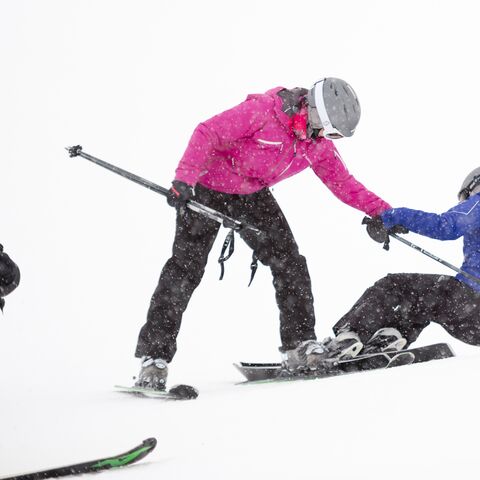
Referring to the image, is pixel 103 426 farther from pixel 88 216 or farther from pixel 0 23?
pixel 0 23

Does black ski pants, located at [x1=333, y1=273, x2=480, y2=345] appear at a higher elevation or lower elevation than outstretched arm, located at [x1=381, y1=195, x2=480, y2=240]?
lower

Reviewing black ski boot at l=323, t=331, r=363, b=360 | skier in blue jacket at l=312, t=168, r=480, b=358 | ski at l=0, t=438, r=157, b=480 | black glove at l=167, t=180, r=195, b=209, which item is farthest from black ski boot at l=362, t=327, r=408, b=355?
ski at l=0, t=438, r=157, b=480

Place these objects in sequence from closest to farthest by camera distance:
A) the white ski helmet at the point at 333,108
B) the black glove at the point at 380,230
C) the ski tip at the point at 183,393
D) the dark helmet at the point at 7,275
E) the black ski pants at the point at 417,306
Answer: the dark helmet at the point at 7,275 → the ski tip at the point at 183,393 → the white ski helmet at the point at 333,108 → the black ski pants at the point at 417,306 → the black glove at the point at 380,230

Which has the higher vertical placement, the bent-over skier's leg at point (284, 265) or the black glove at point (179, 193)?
the black glove at point (179, 193)

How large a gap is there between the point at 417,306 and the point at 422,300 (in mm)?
61

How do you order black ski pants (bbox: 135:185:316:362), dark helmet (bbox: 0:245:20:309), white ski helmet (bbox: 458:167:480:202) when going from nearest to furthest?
dark helmet (bbox: 0:245:20:309)
black ski pants (bbox: 135:185:316:362)
white ski helmet (bbox: 458:167:480:202)

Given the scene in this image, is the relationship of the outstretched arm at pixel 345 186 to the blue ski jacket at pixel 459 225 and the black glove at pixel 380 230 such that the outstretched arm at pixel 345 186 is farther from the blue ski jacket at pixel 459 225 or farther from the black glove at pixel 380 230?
the blue ski jacket at pixel 459 225

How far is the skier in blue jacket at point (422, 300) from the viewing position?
586 centimetres

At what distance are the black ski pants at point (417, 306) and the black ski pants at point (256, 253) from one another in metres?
0.36

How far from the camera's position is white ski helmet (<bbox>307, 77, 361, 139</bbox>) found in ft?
18.5

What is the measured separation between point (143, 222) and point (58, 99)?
222 ft

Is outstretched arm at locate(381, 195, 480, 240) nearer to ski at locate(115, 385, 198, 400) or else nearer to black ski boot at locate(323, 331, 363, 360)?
black ski boot at locate(323, 331, 363, 360)

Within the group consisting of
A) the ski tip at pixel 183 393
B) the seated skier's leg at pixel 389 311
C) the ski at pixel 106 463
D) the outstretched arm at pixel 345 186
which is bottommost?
the ski at pixel 106 463

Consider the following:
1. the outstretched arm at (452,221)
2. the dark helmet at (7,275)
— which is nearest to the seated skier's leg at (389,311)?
the outstretched arm at (452,221)
